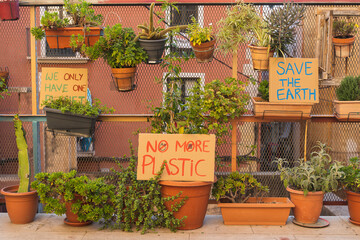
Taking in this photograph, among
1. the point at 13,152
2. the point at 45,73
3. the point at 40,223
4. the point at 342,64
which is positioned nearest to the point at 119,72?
the point at 45,73

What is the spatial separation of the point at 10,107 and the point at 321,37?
13.3 ft

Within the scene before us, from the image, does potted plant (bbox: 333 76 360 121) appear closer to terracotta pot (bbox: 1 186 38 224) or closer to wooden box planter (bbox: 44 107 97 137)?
wooden box planter (bbox: 44 107 97 137)

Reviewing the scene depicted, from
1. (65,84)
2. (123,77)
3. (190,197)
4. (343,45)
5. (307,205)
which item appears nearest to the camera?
(190,197)

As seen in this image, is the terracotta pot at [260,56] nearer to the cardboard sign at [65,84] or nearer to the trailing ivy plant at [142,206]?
the trailing ivy plant at [142,206]

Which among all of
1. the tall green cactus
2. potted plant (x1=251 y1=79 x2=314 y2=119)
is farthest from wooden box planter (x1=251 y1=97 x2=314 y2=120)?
the tall green cactus

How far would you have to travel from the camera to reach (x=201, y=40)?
4793 mm

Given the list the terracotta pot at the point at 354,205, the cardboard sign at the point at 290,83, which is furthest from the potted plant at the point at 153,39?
the terracotta pot at the point at 354,205

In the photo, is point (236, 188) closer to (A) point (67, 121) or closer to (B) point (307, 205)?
(B) point (307, 205)

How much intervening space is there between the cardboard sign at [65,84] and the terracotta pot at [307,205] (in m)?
2.38

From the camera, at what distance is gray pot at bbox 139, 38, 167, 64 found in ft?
16.0

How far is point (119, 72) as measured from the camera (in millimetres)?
4926

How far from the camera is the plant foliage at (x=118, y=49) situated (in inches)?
190

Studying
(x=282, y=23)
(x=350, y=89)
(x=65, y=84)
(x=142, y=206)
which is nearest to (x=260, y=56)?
(x=282, y=23)

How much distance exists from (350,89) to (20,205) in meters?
3.55
